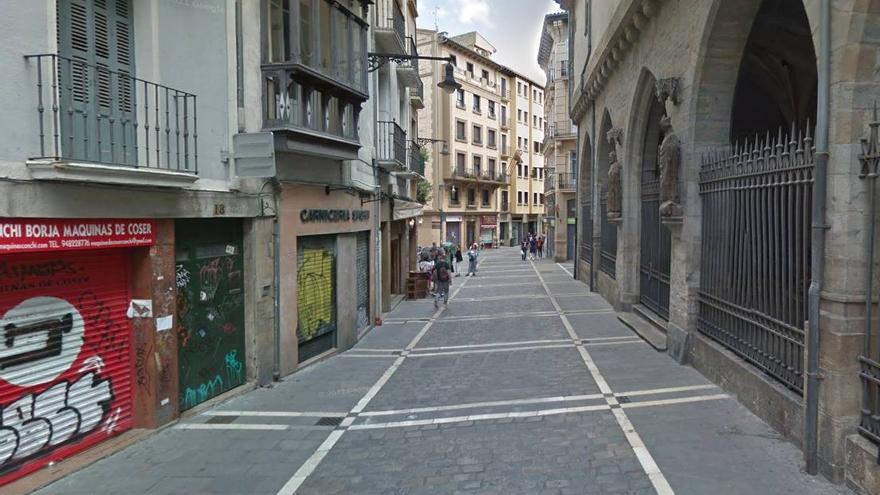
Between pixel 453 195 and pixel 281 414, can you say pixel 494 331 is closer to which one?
pixel 281 414

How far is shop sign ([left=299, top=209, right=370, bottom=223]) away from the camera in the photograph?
389 inches

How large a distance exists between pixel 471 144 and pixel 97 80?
46.1m

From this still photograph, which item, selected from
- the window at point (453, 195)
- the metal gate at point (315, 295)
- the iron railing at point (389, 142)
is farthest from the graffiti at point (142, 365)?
the window at point (453, 195)

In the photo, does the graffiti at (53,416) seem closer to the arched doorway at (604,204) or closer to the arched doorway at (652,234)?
the arched doorway at (652,234)

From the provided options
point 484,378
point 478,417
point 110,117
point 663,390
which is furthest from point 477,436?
point 110,117

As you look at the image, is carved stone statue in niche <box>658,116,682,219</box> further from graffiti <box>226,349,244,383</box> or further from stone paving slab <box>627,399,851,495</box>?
graffiti <box>226,349,244,383</box>

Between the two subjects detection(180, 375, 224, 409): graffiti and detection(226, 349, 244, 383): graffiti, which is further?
detection(226, 349, 244, 383): graffiti

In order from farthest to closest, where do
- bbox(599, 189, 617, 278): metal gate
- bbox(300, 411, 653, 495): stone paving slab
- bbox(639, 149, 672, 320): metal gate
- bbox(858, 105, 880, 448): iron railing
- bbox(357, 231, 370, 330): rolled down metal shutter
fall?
1. bbox(599, 189, 617, 278): metal gate
2. bbox(357, 231, 370, 330): rolled down metal shutter
3. bbox(639, 149, 672, 320): metal gate
4. bbox(300, 411, 653, 495): stone paving slab
5. bbox(858, 105, 880, 448): iron railing

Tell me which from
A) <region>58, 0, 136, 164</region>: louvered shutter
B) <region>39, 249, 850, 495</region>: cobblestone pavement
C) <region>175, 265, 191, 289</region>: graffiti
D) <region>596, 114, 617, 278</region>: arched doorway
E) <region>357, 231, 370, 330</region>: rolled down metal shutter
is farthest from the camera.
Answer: <region>596, 114, 617, 278</region>: arched doorway

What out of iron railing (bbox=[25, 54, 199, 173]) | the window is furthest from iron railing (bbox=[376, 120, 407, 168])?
the window

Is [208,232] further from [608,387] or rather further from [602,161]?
[602,161]

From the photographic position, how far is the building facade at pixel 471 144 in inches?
1817

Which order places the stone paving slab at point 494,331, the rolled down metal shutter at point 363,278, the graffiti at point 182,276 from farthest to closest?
the rolled down metal shutter at point 363,278
the stone paving slab at point 494,331
the graffiti at point 182,276

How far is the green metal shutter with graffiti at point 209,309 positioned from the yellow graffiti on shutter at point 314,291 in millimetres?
1654
